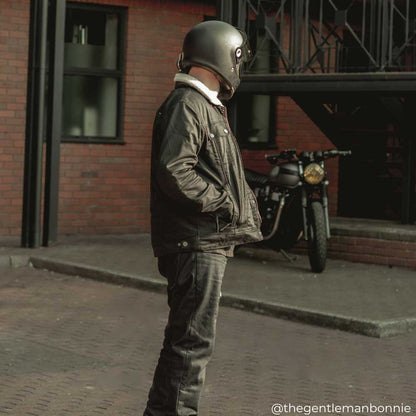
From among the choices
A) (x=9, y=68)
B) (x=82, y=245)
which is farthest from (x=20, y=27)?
(x=82, y=245)

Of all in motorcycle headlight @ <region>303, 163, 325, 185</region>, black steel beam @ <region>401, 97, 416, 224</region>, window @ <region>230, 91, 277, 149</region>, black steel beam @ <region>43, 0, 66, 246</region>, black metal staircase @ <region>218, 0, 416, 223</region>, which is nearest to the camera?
motorcycle headlight @ <region>303, 163, 325, 185</region>

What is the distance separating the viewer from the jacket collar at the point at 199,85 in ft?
15.5

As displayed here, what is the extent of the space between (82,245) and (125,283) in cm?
267

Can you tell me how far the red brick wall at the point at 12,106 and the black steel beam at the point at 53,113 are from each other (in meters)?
1.03

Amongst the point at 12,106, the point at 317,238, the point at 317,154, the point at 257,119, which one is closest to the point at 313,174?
the point at 317,154

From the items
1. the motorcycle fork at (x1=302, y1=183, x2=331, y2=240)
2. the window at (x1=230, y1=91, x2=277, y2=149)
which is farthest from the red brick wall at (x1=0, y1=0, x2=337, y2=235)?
the motorcycle fork at (x1=302, y1=183, x2=331, y2=240)

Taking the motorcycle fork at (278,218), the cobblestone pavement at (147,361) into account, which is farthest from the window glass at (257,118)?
the cobblestone pavement at (147,361)

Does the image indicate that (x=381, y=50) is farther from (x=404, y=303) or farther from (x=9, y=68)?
(x=9, y=68)

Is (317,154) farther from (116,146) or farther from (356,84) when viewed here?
(116,146)

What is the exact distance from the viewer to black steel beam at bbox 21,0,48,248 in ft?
40.5

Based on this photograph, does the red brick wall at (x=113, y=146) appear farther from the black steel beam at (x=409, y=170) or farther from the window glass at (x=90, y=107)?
the black steel beam at (x=409, y=170)

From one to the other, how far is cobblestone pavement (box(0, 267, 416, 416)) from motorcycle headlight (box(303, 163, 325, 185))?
254cm

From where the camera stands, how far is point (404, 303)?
362 inches

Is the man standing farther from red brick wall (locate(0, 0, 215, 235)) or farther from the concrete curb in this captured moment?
red brick wall (locate(0, 0, 215, 235))
